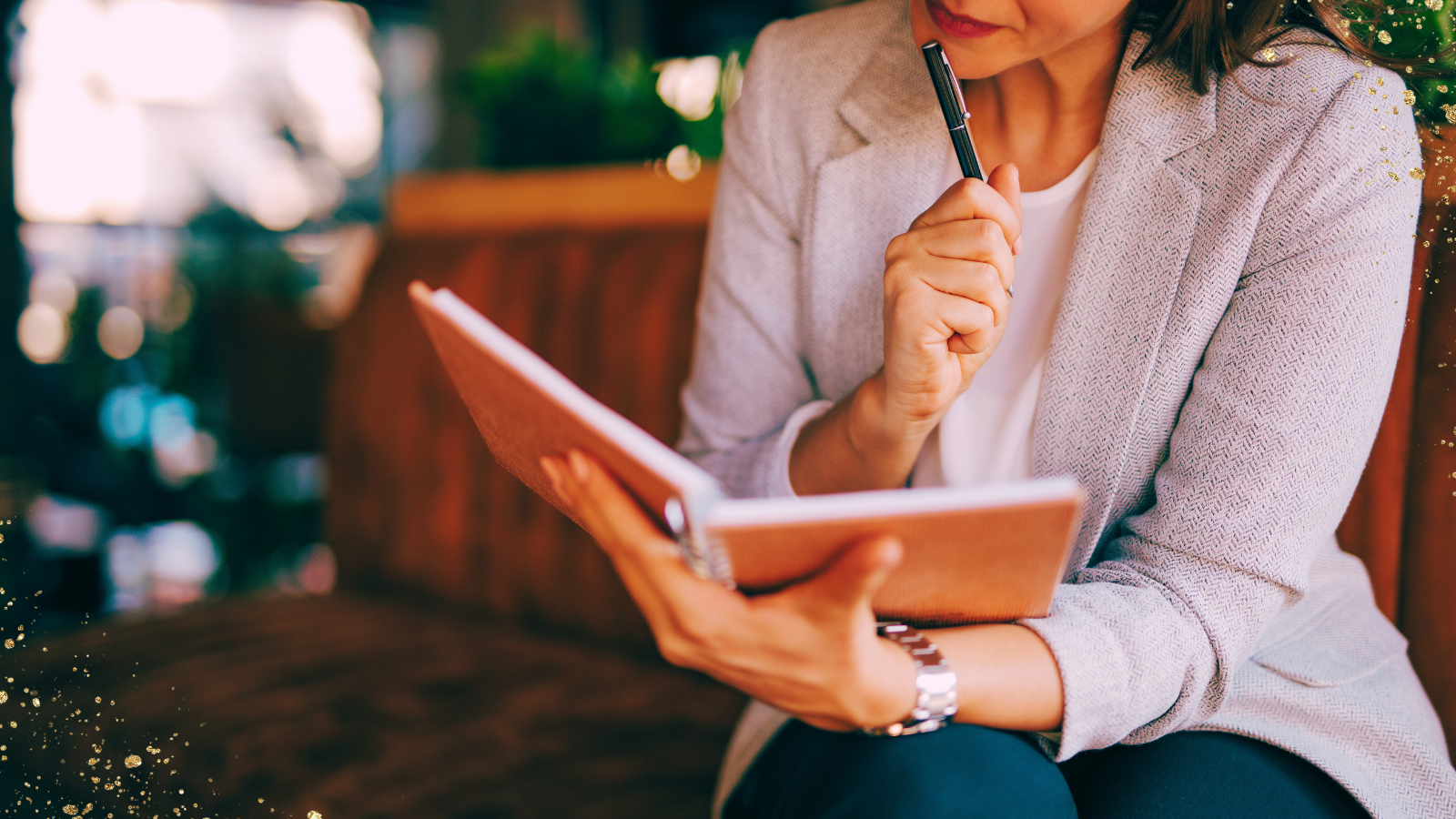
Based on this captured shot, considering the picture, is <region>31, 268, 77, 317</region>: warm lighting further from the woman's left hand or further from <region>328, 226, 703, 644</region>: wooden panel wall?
the woman's left hand

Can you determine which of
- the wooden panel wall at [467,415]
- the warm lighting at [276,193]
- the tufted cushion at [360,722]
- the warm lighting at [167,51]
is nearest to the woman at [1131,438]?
the tufted cushion at [360,722]

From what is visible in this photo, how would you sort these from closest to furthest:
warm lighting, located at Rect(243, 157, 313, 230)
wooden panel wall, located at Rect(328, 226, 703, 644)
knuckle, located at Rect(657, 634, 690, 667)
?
knuckle, located at Rect(657, 634, 690, 667) < wooden panel wall, located at Rect(328, 226, 703, 644) < warm lighting, located at Rect(243, 157, 313, 230)

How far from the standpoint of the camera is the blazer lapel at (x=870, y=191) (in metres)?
0.81

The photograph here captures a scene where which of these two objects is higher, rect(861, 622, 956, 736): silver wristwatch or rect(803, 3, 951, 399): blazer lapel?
rect(803, 3, 951, 399): blazer lapel

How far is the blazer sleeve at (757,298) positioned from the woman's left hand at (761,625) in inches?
13.2

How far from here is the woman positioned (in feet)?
1.80

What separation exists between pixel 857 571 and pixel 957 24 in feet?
1.31

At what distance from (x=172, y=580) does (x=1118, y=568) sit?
317cm

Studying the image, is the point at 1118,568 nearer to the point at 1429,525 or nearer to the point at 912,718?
the point at 912,718

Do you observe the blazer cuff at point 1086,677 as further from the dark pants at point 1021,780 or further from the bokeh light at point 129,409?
the bokeh light at point 129,409

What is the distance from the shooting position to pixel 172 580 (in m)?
3.07

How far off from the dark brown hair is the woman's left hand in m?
0.49

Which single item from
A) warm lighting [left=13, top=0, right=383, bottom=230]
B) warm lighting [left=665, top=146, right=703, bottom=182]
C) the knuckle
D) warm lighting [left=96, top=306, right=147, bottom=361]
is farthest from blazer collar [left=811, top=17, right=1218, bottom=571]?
A: warm lighting [left=13, top=0, right=383, bottom=230]

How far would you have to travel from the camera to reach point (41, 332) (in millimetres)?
3531
